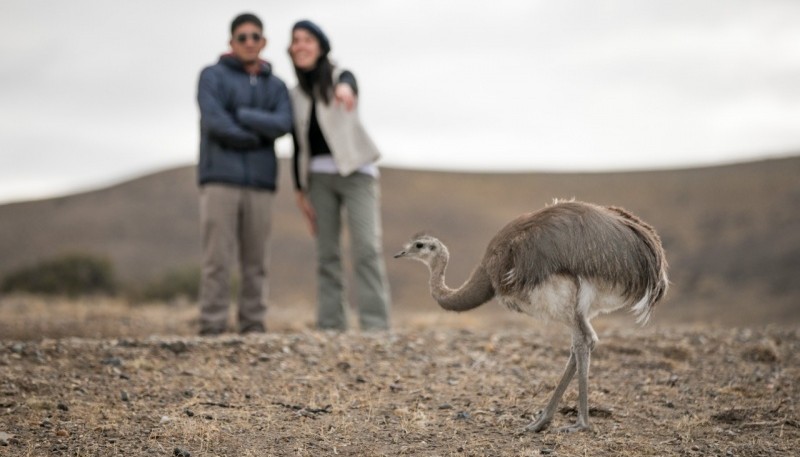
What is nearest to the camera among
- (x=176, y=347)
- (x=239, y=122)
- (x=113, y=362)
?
(x=113, y=362)

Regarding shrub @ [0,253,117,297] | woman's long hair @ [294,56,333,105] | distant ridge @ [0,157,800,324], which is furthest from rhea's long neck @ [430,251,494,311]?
distant ridge @ [0,157,800,324]

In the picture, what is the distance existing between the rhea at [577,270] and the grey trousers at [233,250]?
388cm

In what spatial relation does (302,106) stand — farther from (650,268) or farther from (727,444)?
(727,444)

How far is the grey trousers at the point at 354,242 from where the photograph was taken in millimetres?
9547

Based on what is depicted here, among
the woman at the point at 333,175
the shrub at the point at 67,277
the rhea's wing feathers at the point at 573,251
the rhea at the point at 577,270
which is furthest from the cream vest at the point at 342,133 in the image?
the shrub at the point at 67,277

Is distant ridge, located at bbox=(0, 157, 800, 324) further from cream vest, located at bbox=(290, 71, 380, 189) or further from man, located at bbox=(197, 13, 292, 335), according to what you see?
man, located at bbox=(197, 13, 292, 335)

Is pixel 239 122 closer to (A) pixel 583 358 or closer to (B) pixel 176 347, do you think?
(B) pixel 176 347

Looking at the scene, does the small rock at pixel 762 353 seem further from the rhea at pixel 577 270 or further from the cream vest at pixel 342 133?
the cream vest at pixel 342 133

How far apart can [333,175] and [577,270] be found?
4.41 m

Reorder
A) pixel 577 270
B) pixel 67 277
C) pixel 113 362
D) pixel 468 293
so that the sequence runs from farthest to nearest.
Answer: pixel 67 277 < pixel 113 362 < pixel 468 293 < pixel 577 270

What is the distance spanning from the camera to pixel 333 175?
9500 millimetres

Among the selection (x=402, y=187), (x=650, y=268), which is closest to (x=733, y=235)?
(x=402, y=187)

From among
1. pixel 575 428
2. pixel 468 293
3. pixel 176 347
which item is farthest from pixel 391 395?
pixel 176 347

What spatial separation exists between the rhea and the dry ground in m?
0.62
